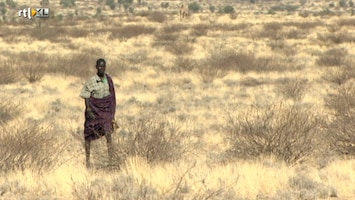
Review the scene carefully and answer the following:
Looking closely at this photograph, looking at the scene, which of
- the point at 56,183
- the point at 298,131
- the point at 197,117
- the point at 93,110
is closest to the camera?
the point at 56,183

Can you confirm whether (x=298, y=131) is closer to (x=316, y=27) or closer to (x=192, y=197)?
(x=192, y=197)

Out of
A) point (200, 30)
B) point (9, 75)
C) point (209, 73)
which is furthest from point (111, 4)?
point (209, 73)

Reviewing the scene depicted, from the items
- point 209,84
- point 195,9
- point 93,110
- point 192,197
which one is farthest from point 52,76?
point 195,9

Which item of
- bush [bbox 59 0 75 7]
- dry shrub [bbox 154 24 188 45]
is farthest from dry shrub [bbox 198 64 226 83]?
bush [bbox 59 0 75 7]

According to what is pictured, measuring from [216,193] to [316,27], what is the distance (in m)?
34.9

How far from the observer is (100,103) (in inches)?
280

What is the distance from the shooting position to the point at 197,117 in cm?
1229

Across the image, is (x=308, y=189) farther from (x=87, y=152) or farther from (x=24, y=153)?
(x=24, y=153)

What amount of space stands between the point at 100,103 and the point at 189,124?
15.1 feet

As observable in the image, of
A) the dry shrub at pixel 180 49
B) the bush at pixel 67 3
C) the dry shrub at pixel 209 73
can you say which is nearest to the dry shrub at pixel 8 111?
the dry shrub at pixel 209 73

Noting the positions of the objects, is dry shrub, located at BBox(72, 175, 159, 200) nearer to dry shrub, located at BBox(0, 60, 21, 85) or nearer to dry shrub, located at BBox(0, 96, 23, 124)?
dry shrub, located at BBox(0, 96, 23, 124)

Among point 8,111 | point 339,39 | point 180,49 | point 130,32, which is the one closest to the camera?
point 8,111

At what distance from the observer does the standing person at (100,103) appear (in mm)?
7055

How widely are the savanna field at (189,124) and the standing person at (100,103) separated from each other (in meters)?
0.35
